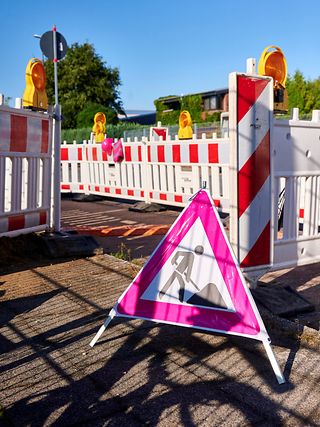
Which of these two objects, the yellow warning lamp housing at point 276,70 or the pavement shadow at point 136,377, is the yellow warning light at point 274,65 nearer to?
the yellow warning lamp housing at point 276,70

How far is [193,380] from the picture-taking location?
2955 mm

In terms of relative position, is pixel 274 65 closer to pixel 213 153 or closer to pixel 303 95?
pixel 213 153

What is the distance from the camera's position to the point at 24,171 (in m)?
6.22

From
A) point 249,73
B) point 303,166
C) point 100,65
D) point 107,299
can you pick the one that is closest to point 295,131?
point 303,166

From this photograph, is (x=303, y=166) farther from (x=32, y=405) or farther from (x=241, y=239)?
(x=32, y=405)

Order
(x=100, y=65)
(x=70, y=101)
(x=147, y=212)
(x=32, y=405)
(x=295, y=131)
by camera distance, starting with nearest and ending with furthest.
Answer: (x=32, y=405) < (x=295, y=131) < (x=147, y=212) < (x=70, y=101) < (x=100, y=65)

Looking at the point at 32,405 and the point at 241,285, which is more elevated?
the point at 241,285

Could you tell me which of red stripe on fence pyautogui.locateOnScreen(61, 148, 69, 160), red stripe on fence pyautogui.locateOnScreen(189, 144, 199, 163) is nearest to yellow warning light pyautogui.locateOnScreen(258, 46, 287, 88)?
red stripe on fence pyautogui.locateOnScreen(189, 144, 199, 163)

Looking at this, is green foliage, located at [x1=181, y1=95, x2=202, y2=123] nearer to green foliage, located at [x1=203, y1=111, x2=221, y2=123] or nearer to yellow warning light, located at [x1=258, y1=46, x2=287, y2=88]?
green foliage, located at [x1=203, y1=111, x2=221, y2=123]

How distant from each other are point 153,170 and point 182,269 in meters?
8.51

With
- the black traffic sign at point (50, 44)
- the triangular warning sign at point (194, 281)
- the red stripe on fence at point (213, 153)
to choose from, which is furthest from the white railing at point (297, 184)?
the red stripe on fence at point (213, 153)

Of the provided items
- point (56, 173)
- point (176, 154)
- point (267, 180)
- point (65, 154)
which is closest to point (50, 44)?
point (56, 173)

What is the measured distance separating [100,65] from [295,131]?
57.5 meters

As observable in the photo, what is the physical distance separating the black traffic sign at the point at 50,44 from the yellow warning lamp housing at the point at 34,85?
3.82 ft
